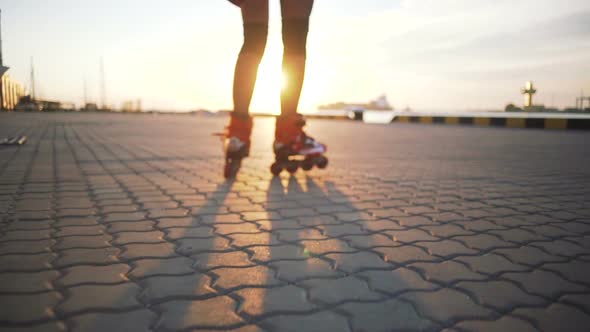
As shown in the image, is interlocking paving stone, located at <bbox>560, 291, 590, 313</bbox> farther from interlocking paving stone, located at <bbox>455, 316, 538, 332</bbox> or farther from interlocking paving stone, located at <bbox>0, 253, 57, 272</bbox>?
interlocking paving stone, located at <bbox>0, 253, 57, 272</bbox>

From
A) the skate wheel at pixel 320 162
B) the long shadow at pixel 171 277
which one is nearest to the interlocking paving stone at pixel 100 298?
the long shadow at pixel 171 277

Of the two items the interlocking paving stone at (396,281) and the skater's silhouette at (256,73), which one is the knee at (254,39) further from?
the interlocking paving stone at (396,281)

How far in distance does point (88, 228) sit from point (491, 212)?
A: 249cm

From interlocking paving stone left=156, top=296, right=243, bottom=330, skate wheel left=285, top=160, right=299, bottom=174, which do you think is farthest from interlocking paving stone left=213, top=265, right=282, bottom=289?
skate wheel left=285, top=160, right=299, bottom=174

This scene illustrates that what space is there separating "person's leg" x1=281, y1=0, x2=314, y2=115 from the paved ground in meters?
0.86

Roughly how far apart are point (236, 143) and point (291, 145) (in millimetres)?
564

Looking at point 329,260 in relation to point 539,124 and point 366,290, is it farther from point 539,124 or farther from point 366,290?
point 539,124

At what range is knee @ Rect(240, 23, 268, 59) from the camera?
12.9 feet

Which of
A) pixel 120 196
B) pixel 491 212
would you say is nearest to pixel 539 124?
pixel 491 212

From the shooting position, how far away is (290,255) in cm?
183

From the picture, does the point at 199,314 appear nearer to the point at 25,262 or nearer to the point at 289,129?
the point at 25,262

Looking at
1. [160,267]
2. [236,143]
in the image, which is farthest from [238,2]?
[160,267]

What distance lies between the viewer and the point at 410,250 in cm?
194

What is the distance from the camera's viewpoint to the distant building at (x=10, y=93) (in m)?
36.9
